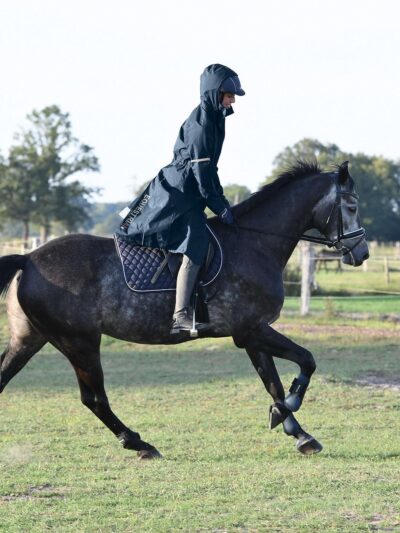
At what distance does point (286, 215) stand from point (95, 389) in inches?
92.5

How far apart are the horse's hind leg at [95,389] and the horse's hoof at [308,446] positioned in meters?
1.24

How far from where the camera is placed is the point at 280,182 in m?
9.48

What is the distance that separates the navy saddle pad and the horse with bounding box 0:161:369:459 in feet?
0.22

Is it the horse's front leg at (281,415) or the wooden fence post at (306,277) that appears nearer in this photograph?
the horse's front leg at (281,415)

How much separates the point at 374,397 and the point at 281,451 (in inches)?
155

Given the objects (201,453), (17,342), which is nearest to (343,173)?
(201,453)

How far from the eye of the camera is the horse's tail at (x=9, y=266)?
348 inches

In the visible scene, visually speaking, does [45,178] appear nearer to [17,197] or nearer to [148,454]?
[17,197]

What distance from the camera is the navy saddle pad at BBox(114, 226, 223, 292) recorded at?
8.76 metres

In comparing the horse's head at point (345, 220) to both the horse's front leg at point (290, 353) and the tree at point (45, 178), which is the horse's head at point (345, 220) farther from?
the tree at point (45, 178)

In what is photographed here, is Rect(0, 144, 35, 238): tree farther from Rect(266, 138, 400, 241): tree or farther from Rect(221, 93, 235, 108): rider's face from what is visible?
Rect(221, 93, 235, 108): rider's face

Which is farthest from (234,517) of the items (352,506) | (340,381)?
(340,381)

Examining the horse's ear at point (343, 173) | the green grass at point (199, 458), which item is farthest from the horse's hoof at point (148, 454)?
the horse's ear at point (343, 173)

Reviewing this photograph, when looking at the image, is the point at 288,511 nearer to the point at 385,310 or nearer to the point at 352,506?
the point at 352,506
